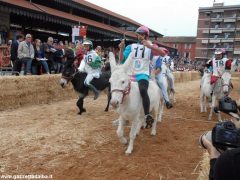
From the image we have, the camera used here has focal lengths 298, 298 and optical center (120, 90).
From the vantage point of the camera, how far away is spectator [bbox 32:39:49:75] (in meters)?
14.5

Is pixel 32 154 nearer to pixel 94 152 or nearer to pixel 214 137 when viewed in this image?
pixel 94 152

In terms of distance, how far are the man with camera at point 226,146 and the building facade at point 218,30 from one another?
9491cm

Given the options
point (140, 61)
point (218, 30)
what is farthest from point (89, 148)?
point (218, 30)

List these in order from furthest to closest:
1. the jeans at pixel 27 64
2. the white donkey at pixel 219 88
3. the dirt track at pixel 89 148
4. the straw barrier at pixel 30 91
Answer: the jeans at pixel 27 64 < the straw barrier at pixel 30 91 < the white donkey at pixel 219 88 < the dirt track at pixel 89 148

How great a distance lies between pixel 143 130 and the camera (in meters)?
8.67

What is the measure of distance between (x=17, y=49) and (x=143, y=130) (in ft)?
26.3

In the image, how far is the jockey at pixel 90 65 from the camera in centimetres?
1079

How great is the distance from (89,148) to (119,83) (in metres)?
1.87

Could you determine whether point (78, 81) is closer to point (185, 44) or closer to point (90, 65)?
point (90, 65)

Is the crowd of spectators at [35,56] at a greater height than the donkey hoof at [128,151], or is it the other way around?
the crowd of spectators at [35,56]

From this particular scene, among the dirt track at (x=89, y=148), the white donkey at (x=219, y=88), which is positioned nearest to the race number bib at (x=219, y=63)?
the white donkey at (x=219, y=88)

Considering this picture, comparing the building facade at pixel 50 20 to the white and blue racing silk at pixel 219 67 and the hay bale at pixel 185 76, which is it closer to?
the hay bale at pixel 185 76

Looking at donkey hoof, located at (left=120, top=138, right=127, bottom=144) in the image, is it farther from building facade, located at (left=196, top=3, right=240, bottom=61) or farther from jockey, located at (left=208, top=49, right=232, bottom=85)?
building facade, located at (left=196, top=3, right=240, bottom=61)

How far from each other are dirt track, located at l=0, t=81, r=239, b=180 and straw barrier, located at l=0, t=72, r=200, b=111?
3.26 ft
